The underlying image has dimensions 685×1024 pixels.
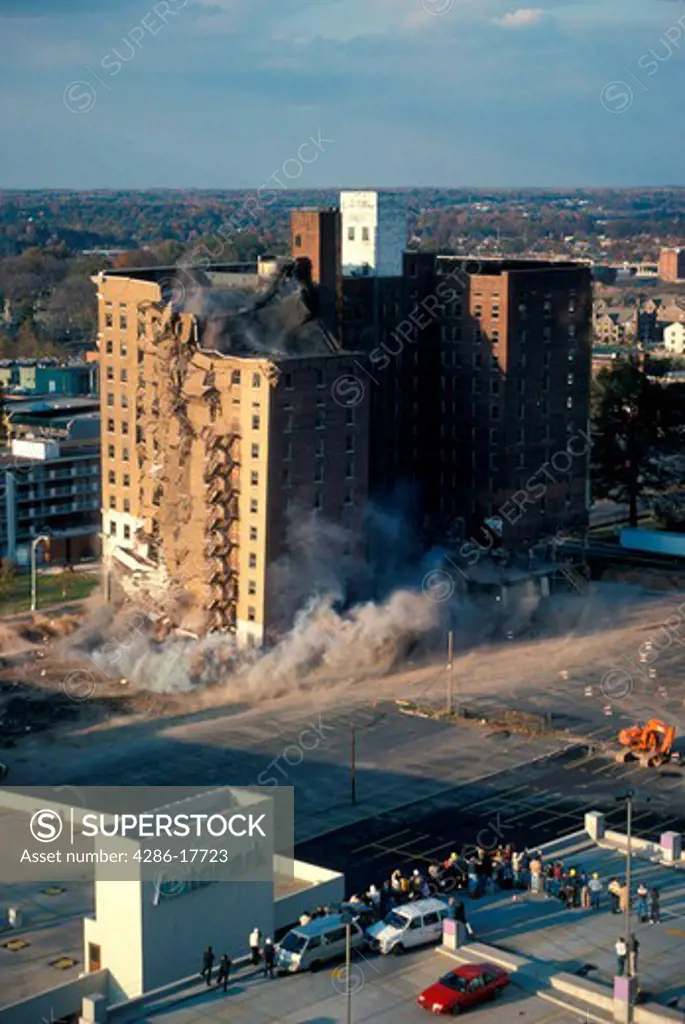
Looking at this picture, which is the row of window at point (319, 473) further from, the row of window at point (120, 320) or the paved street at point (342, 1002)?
the paved street at point (342, 1002)

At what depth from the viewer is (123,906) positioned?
3681 cm

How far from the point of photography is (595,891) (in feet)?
134

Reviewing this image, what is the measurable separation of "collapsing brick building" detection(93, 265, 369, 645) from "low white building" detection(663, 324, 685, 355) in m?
117

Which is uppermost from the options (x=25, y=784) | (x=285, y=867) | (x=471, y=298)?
(x=471, y=298)

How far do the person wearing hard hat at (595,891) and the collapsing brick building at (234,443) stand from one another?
3924 cm

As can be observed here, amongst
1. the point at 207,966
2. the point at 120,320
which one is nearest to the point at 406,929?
the point at 207,966

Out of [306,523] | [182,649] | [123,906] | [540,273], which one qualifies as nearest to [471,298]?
[540,273]

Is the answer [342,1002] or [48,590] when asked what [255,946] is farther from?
[48,590]

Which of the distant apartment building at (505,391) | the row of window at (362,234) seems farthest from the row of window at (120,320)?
the distant apartment building at (505,391)

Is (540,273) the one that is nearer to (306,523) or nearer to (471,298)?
(471,298)

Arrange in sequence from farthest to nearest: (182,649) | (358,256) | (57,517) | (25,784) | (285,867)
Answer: (57,517), (358,256), (182,649), (25,784), (285,867)

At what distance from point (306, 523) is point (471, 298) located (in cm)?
1698

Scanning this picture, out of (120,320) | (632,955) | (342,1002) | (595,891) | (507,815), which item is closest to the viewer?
(632,955)

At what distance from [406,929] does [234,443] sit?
44.5 m
